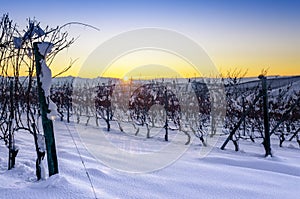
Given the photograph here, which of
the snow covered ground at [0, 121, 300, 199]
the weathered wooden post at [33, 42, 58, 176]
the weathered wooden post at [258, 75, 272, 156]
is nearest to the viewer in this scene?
the snow covered ground at [0, 121, 300, 199]

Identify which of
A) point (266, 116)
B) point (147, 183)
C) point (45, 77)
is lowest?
point (147, 183)

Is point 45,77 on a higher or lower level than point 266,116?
higher

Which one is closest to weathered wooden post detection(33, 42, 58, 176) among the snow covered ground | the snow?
the snow

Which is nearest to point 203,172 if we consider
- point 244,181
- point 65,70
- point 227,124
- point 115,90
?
point 244,181

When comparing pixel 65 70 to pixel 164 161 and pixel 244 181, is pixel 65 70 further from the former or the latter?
pixel 244 181

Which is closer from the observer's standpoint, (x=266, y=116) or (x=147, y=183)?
(x=147, y=183)

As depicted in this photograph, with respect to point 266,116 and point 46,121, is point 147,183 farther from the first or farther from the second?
point 266,116

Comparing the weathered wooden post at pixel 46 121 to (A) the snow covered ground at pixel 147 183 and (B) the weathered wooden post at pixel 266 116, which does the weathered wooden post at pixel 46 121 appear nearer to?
(A) the snow covered ground at pixel 147 183

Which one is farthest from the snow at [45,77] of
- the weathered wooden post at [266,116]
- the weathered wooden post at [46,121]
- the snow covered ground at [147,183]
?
the weathered wooden post at [266,116]

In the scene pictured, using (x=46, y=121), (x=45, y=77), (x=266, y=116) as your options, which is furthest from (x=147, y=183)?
(x=266, y=116)

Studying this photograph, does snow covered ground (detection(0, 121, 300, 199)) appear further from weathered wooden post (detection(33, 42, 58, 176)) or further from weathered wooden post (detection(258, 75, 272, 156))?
weathered wooden post (detection(258, 75, 272, 156))

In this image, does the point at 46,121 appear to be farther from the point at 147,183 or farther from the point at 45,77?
the point at 147,183

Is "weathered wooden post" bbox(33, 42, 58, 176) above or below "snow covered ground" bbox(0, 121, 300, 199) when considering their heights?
above

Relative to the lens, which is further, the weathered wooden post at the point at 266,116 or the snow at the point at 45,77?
the weathered wooden post at the point at 266,116
